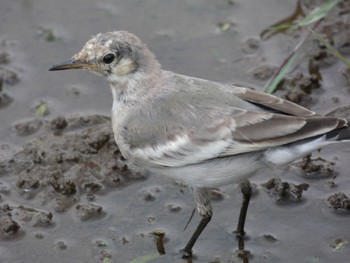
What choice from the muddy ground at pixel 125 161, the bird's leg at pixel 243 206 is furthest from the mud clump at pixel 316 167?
the bird's leg at pixel 243 206

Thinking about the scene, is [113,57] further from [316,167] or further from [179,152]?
[316,167]

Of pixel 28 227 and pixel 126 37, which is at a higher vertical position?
pixel 126 37

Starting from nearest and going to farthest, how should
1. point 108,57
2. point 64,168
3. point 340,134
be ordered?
1. point 340,134
2. point 108,57
3. point 64,168

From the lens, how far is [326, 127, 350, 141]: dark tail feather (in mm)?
6562

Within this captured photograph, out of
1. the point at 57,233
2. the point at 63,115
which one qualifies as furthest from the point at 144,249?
the point at 63,115

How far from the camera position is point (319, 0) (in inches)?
393

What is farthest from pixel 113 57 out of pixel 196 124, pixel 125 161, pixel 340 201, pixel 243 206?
pixel 340 201

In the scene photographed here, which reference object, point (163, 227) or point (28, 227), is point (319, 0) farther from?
point (28, 227)

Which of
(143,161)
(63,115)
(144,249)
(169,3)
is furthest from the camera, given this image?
(169,3)

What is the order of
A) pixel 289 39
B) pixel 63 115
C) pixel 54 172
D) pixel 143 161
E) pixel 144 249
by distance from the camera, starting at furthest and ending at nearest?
pixel 289 39
pixel 63 115
pixel 54 172
pixel 144 249
pixel 143 161

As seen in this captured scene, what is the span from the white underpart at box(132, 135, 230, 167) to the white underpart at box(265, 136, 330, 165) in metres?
0.34

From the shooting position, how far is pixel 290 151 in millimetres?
6645

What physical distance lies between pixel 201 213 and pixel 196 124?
33.7 inches

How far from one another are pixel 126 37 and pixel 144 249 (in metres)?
1.81
